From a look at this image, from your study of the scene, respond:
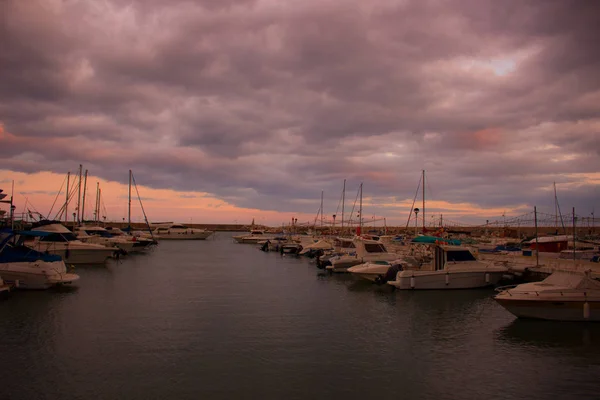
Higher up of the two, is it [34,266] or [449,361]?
[34,266]

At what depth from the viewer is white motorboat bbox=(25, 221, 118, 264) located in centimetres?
4716

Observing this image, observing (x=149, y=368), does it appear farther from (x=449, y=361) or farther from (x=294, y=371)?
(x=449, y=361)

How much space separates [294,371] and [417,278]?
19269 millimetres

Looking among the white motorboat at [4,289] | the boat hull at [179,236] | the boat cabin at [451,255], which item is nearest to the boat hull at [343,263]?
the boat cabin at [451,255]

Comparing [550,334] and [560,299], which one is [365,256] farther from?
[550,334]

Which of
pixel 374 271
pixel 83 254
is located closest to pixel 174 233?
pixel 83 254

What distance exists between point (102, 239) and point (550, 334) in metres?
59.8

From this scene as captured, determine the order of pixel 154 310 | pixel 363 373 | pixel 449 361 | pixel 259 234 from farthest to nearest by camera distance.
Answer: pixel 259 234 → pixel 154 310 → pixel 449 361 → pixel 363 373

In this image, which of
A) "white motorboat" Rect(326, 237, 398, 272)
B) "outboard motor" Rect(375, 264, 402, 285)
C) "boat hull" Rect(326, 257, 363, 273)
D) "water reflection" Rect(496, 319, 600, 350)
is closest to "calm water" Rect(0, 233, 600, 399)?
"water reflection" Rect(496, 319, 600, 350)

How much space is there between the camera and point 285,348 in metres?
19.2

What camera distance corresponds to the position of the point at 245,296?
32375 millimetres

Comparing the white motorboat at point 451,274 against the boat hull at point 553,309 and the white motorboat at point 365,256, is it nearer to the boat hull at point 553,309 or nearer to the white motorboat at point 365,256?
the white motorboat at point 365,256

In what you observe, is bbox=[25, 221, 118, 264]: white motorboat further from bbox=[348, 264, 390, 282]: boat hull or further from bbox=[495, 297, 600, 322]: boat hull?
bbox=[495, 297, 600, 322]: boat hull

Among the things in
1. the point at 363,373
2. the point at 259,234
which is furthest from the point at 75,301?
the point at 259,234
